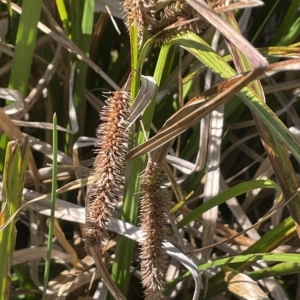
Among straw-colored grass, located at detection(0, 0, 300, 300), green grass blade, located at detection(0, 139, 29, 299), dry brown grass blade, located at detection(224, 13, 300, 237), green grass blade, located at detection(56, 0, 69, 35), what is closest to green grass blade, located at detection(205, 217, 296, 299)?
straw-colored grass, located at detection(0, 0, 300, 300)

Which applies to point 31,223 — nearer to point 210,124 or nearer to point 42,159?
point 42,159

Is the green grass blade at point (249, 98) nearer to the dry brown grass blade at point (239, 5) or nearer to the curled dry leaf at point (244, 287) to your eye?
the dry brown grass blade at point (239, 5)

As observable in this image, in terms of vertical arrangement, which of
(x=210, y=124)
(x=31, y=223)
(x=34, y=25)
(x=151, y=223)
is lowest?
(x=31, y=223)

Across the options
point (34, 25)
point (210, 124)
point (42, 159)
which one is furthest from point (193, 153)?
point (34, 25)

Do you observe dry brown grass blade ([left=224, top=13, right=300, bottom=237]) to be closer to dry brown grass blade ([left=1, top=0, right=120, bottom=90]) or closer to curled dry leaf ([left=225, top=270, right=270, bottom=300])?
curled dry leaf ([left=225, top=270, right=270, bottom=300])

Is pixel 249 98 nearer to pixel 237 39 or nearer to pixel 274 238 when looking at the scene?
pixel 237 39
